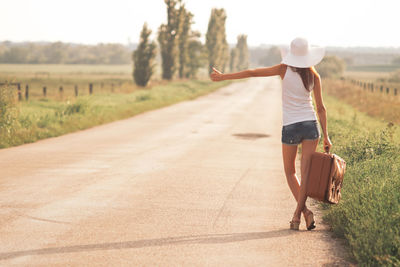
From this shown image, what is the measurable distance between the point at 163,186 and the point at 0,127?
7.12 m

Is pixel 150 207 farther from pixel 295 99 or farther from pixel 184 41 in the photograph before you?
pixel 184 41

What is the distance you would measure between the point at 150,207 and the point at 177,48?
145 ft

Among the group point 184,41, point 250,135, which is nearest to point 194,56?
point 184,41

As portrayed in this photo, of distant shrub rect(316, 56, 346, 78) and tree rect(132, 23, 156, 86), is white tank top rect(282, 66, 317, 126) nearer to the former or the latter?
tree rect(132, 23, 156, 86)

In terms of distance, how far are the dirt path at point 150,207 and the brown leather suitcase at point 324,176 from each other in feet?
1.47

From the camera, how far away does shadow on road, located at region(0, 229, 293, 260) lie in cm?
493

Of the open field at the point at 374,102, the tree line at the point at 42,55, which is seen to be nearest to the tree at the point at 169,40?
the open field at the point at 374,102

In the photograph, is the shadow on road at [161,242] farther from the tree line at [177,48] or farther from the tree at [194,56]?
the tree at [194,56]

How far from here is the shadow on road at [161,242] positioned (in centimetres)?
493

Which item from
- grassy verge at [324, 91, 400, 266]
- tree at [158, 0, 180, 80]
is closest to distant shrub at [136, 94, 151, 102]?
tree at [158, 0, 180, 80]

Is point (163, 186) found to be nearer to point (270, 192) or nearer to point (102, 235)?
point (270, 192)

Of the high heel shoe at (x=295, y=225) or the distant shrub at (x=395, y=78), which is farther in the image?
the distant shrub at (x=395, y=78)

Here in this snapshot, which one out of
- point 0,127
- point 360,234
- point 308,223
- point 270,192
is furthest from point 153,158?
point 360,234

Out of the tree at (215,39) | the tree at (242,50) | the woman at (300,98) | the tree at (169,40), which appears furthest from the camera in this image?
the tree at (242,50)
